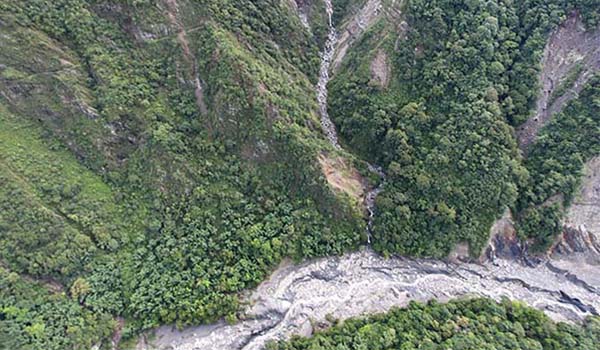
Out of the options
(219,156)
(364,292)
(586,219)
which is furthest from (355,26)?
(586,219)

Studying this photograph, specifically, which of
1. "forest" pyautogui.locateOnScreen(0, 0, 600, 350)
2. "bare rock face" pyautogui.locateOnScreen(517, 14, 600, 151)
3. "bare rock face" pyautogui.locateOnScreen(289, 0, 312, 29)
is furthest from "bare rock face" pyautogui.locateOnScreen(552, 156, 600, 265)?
"bare rock face" pyautogui.locateOnScreen(289, 0, 312, 29)

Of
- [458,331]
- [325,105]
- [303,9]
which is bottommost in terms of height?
[458,331]

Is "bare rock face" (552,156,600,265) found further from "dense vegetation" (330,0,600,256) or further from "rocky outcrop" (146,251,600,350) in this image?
"dense vegetation" (330,0,600,256)

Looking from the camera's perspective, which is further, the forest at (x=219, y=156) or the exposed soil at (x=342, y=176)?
the exposed soil at (x=342, y=176)

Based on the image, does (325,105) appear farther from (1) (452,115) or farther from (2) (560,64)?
(2) (560,64)

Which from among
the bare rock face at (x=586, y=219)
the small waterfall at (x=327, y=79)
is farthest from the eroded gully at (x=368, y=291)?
the small waterfall at (x=327, y=79)

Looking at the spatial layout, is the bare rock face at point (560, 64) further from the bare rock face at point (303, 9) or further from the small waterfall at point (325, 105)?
the bare rock face at point (303, 9)

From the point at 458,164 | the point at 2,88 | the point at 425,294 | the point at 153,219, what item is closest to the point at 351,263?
the point at 425,294
